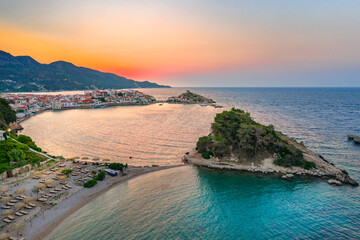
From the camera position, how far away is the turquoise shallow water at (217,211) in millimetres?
16766

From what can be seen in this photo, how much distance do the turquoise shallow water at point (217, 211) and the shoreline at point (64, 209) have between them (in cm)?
73

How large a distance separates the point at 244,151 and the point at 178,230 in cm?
1868

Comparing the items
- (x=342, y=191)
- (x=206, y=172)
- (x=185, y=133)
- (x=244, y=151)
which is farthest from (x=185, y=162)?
(x=342, y=191)

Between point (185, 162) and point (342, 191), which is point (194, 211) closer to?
point (185, 162)

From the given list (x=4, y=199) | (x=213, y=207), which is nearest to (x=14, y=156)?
(x=4, y=199)

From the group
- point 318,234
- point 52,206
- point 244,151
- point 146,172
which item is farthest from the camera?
point 244,151

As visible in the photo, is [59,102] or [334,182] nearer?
[334,182]

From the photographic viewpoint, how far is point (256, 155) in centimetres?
3053

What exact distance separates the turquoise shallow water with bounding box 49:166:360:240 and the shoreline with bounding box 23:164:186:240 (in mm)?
735

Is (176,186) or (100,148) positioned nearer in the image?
(176,186)

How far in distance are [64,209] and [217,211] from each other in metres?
16.3

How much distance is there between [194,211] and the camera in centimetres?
1973

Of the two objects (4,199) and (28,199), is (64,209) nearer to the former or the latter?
(28,199)

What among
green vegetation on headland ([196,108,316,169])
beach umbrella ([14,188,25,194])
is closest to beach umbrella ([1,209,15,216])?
beach umbrella ([14,188,25,194])
